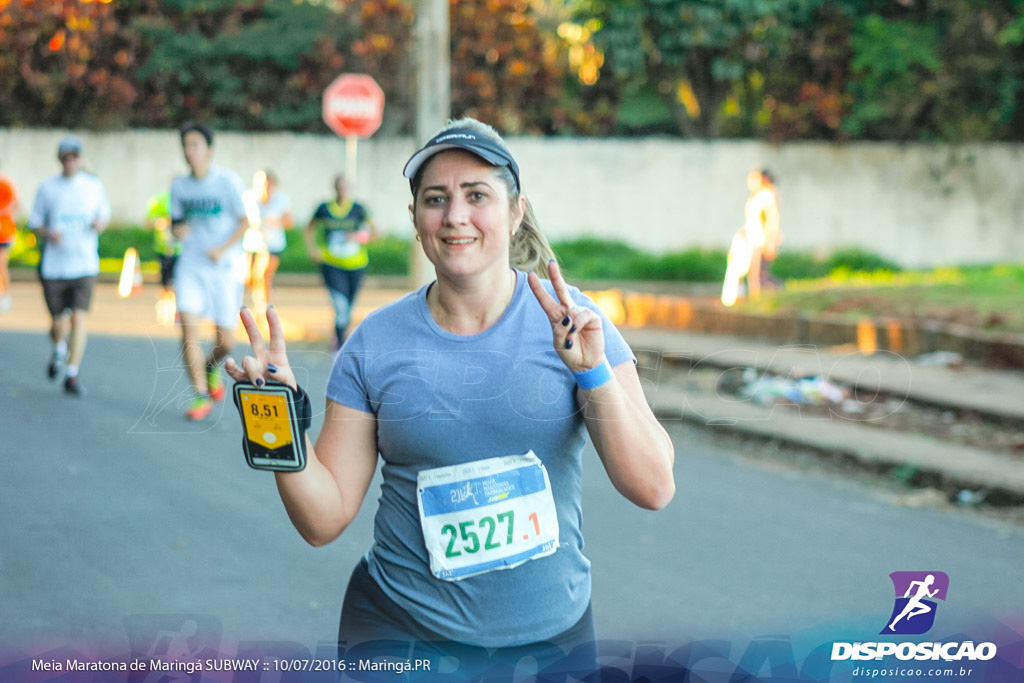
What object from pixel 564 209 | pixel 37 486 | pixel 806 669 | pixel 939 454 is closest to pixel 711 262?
pixel 564 209

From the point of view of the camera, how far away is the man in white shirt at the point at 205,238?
9008mm

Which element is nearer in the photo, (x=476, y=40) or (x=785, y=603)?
(x=785, y=603)

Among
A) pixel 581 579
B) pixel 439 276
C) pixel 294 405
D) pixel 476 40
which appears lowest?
pixel 581 579

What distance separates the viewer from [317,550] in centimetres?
621

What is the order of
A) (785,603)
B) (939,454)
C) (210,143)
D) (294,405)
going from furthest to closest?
(210,143), (939,454), (785,603), (294,405)

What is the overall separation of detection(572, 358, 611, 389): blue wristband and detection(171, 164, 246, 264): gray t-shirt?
6881 millimetres

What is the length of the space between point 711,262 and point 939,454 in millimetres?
15550

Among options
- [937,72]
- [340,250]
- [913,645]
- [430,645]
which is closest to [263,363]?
A: [430,645]

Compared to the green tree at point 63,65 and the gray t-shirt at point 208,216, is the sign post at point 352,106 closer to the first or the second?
the green tree at point 63,65

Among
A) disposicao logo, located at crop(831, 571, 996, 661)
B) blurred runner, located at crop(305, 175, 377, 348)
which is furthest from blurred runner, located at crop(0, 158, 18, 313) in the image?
disposicao logo, located at crop(831, 571, 996, 661)

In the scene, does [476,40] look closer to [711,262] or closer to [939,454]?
[711,262]

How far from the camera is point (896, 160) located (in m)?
26.3

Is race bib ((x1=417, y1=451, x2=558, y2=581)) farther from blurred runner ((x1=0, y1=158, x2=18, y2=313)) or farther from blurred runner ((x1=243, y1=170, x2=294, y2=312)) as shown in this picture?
blurred runner ((x1=243, y1=170, x2=294, y2=312))

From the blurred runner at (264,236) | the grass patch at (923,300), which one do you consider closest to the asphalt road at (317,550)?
the grass patch at (923,300)
